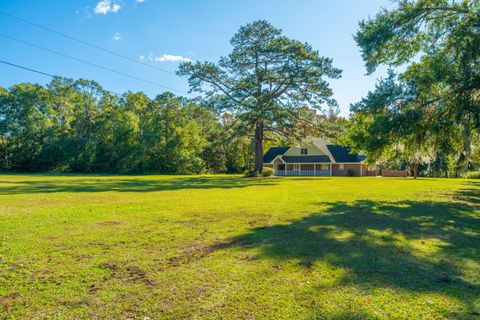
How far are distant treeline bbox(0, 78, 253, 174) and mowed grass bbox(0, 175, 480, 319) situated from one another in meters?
39.2

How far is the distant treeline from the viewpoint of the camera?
47625 mm

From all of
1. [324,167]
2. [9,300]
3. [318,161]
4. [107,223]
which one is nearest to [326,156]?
[318,161]

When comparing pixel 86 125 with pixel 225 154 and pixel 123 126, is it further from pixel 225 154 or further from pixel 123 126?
pixel 225 154

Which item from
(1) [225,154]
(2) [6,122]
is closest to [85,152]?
(2) [6,122]

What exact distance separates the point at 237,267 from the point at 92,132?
53773 mm

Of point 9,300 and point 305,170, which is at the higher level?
point 305,170

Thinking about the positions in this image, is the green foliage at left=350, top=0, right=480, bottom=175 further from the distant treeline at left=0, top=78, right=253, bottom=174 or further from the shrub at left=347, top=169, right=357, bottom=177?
the distant treeline at left=0, top=78, right=253, bottom=174

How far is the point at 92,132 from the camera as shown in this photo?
51.5 metres

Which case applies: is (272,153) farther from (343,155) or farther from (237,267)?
(237,267)

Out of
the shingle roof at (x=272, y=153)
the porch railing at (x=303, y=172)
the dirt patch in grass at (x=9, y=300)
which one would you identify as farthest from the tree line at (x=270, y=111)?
the dirt patch in grass at (x=9, y=300)

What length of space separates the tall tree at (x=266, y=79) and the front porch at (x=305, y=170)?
58.0ft

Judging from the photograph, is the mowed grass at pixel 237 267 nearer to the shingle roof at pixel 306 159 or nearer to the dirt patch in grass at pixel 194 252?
the dirt patch in grass at pixel 194 252

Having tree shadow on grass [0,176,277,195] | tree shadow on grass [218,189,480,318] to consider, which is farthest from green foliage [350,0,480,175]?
tree shadow on grass [0,176,277,195]

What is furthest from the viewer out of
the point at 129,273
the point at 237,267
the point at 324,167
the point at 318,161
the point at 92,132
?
the point at 92,132
